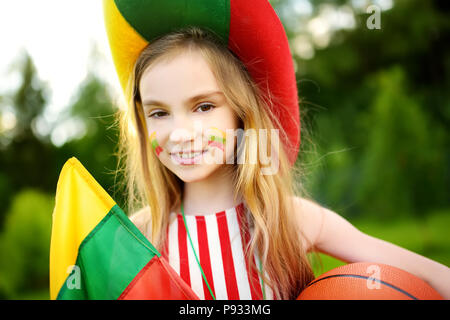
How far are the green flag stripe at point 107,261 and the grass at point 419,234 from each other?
4.21 meters

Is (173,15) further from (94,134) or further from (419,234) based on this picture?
(419,234)

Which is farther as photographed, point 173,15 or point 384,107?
point 384,107

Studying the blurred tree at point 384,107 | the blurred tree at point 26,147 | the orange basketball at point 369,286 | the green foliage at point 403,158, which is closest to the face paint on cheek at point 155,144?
the orange basketball at point 369,286

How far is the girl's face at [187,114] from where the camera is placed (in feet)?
3.60

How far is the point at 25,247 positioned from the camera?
4410 mm

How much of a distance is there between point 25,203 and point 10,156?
1830 mm

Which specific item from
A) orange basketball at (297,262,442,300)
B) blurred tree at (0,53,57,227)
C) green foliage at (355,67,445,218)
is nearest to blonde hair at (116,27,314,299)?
orange basketball at (297,262,442,300)

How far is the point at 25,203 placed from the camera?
15.0 feet

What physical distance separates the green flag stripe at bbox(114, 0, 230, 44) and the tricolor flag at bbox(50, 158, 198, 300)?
54cm

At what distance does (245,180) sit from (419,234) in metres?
5.07

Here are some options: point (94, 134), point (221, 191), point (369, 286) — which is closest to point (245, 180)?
point (221, 191)

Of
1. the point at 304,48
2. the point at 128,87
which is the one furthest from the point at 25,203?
the point at 304,48

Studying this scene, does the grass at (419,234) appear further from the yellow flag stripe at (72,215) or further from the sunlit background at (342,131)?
the yellow flag stripe at (72,215)
